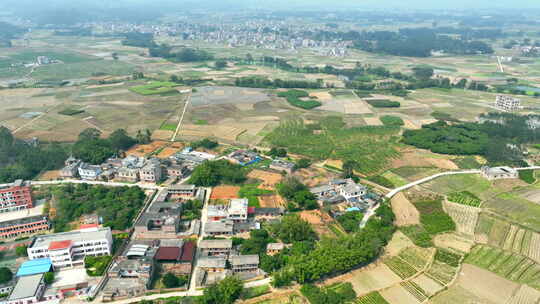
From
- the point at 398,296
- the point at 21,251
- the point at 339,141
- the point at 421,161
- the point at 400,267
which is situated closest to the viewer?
the point at 398,296

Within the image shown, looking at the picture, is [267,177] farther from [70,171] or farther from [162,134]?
[70,171]

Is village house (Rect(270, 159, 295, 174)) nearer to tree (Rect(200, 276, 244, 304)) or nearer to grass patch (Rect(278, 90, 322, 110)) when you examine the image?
tree (Rect(200, 276, 244, 304))

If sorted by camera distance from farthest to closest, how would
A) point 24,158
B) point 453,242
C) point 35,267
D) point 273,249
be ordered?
1. point 24,158
2. point 453,242
3. point 273,249
4. point 35,267

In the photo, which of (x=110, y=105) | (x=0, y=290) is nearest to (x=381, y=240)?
(x=0, y=290)

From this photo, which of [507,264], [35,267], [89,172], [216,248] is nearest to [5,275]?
[35,267]

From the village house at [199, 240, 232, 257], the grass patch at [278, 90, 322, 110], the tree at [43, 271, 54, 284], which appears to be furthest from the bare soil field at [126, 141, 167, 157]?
the grass patch at [278, 90, 322, 110]

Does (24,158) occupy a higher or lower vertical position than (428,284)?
higher
